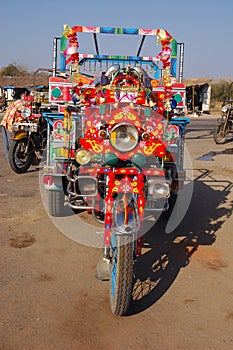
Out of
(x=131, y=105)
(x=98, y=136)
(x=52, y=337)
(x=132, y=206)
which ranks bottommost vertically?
(x=52, y=337)

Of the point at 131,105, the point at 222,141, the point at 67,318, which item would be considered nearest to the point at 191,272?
the point at 67,318

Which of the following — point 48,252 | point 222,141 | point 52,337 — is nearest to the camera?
point 52,337

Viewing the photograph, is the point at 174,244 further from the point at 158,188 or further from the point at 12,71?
the point at 12,71

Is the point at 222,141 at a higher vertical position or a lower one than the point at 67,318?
higher

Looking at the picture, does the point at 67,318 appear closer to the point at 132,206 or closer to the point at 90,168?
the point at 132,206

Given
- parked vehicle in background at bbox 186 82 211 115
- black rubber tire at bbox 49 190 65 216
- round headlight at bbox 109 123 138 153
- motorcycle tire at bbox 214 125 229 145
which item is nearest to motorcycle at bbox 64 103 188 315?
round headlight at bbox 109 123 138 153

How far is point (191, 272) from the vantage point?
4.05 metres

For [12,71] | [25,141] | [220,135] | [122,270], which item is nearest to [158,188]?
[122,270]

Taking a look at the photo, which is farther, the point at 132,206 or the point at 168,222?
the point at 168,222

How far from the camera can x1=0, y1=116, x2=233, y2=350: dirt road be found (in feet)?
9.62

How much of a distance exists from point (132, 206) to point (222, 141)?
11.4 metres

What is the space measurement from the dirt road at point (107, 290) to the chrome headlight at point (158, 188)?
0.84m

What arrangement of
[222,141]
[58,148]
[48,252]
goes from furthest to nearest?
1. [222,141]
2. [58,148]
3. [48,252]

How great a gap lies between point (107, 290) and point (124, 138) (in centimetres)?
Result: 136
